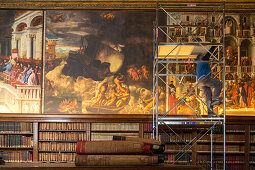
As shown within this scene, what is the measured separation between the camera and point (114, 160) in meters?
1.26

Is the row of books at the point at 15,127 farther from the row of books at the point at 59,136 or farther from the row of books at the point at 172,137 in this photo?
the row of books at the point at 172,137

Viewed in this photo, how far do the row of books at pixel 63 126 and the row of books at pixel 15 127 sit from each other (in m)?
0.37

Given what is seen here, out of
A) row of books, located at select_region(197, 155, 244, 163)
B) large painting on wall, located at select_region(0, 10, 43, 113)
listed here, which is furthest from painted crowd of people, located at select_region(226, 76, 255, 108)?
large painting on wall, located at select_region(0, 10, 43, 113)

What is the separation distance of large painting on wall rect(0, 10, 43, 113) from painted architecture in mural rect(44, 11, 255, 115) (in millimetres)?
315

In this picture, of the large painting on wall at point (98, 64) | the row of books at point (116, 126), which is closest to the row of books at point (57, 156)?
the row of books at point (116, 126)

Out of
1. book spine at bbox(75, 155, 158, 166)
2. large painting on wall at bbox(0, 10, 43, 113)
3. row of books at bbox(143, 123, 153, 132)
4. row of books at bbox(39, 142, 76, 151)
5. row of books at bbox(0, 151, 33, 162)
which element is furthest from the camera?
large painting on wall at bbox(0, 10, 43, 113)

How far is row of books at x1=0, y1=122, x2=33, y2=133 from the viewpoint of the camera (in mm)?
9352

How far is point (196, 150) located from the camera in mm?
9344

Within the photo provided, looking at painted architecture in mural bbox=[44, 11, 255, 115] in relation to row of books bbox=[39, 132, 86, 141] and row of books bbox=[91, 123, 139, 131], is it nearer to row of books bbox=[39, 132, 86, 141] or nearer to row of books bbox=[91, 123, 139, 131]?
row of books bbox=[91, 123, 139, 131]

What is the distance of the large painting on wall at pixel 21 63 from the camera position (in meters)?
9.81

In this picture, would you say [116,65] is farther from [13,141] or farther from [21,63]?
[13,141]

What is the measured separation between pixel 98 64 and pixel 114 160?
8.76m

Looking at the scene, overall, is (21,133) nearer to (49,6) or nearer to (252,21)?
(49,6)

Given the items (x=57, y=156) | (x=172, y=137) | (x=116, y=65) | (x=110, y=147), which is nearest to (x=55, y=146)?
(x=57, y=156)
